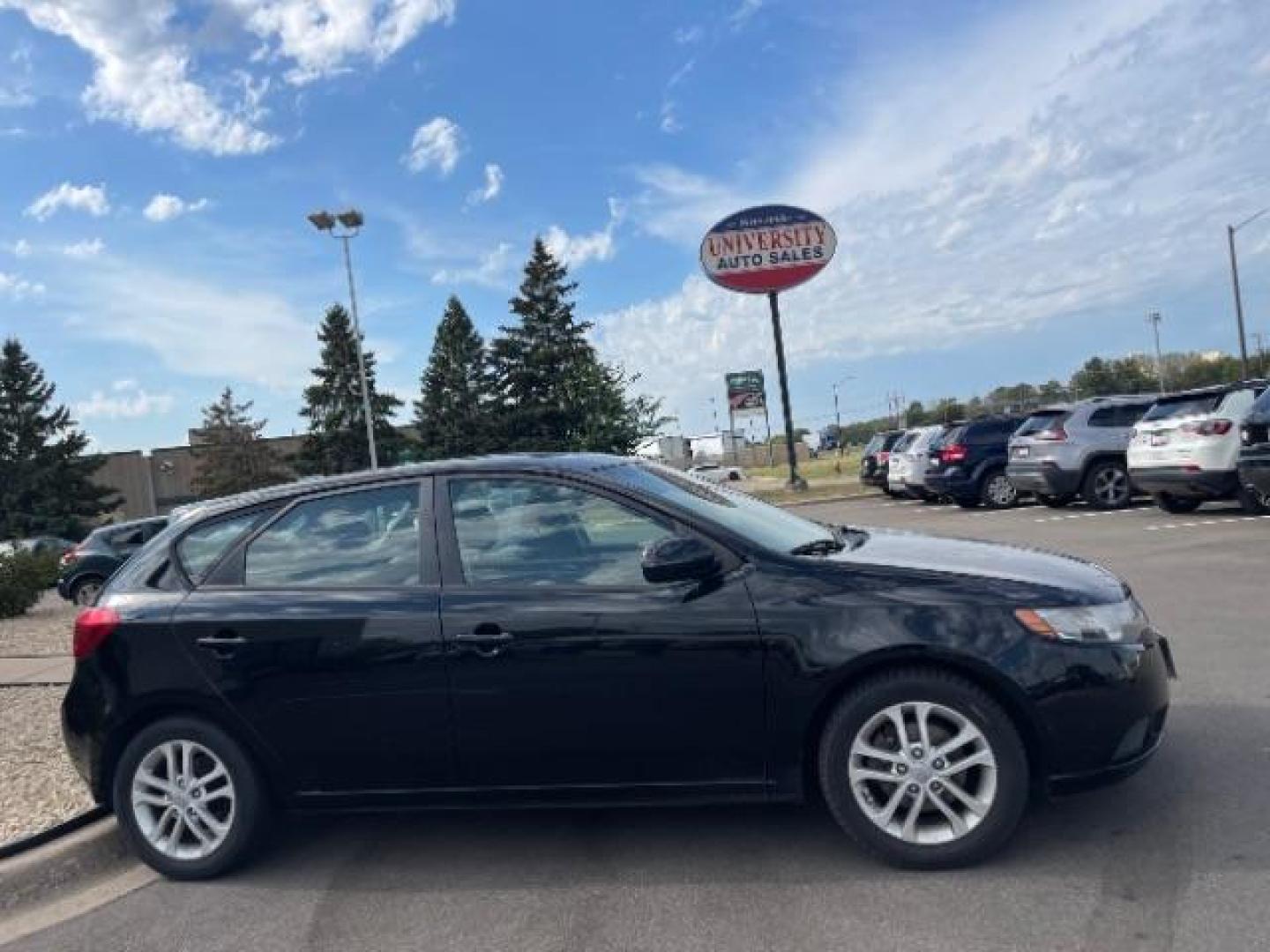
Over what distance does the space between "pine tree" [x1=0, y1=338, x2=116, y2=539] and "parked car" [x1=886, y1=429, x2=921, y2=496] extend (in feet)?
143

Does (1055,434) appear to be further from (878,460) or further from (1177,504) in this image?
(878,460)

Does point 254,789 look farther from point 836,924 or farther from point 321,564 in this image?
point 836,924

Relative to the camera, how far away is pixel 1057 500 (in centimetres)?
1758

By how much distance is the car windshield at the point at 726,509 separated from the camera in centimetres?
414

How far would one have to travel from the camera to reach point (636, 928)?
11.5 ft

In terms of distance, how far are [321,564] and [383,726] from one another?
715 millimetres

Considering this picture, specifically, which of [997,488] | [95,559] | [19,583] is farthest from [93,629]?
[997,488]

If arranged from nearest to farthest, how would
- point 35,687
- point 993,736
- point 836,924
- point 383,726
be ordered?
point 836,924, point 993,736, point 383,726, point 35,687

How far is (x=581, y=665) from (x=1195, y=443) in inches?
458

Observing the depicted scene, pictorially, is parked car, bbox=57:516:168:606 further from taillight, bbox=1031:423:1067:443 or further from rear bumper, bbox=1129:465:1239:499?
rear bumper, bbox=1129:465:1239:499

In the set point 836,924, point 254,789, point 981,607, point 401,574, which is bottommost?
point 836,924

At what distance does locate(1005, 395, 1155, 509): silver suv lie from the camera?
16.2 metres

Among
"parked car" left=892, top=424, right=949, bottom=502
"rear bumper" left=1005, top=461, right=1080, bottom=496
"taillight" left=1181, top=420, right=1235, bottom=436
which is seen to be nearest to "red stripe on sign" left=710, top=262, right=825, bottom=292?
"parked car" left=892, top=424, right=949, bottom=502

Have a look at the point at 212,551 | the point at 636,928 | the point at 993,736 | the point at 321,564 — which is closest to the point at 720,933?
the point at 636,928
